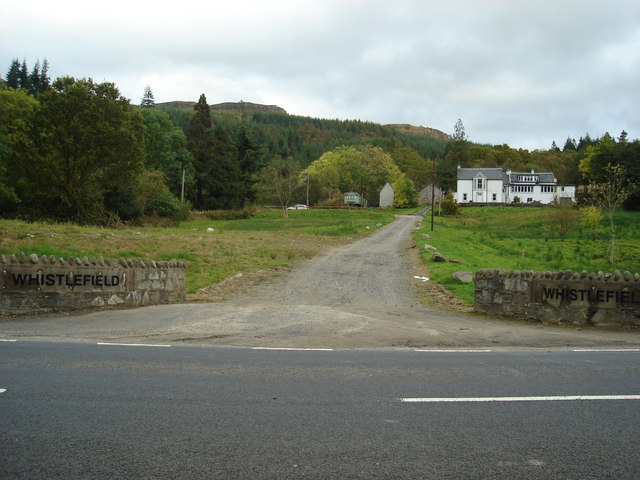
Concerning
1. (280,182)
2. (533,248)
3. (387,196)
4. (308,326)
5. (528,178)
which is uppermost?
(528,178)

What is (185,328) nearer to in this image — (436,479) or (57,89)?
(436,479)

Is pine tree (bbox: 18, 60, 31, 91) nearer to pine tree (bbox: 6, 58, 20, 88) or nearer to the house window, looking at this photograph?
pine tree (bbox: 6, 58, 20, 88)

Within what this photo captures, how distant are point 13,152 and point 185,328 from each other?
132 ft

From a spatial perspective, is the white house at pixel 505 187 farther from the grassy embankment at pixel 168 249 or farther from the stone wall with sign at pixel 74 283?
the stone wall with sign at pixel 74 283

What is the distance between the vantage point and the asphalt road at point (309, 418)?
4457 millimetres

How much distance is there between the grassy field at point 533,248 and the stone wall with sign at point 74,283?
10689 millimetres

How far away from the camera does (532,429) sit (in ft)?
17.7

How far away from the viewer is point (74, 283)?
14.1 metres

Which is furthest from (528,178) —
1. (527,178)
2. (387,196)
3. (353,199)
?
(353,199)

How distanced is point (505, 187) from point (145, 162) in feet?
261

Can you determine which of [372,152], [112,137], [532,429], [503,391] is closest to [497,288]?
[503,391]

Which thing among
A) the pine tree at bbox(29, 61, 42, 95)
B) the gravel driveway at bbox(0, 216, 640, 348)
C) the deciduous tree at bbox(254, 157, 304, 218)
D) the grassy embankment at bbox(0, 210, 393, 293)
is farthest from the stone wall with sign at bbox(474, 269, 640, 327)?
the pine tree at bbox(29, 61, 42, 95)

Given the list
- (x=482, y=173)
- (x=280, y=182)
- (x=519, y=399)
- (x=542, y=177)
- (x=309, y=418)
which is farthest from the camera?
(x=542, y=177)

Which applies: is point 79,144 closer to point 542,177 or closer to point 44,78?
point 44,78
